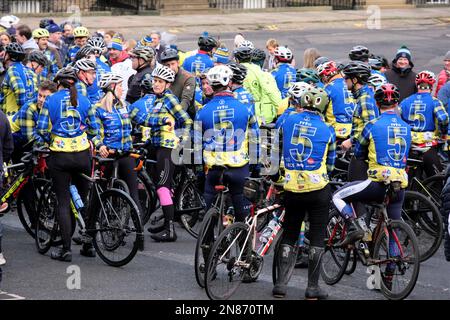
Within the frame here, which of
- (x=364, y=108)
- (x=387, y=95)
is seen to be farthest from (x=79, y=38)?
(x=387, y=95)

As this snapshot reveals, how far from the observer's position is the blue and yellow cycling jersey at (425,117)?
13.8m

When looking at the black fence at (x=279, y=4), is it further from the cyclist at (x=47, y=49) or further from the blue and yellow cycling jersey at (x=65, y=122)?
the blue and yellow cycling jersey at (x=65, y=122)

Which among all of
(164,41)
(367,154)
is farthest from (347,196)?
(164,41)

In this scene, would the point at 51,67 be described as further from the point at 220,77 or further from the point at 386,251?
the point at 386,251

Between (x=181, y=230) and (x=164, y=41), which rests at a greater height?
(x=164, y=41)

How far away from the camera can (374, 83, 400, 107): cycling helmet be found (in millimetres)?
A: 11086

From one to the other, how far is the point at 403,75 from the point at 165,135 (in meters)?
4.43

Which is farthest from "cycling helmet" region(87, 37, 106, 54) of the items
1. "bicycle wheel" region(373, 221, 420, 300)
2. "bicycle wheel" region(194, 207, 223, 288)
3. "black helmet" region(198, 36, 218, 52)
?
"bicycle wheel" region(373, 221, 420, 300)

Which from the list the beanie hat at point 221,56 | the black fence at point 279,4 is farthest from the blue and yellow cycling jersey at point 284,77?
the black fence at point 279,4

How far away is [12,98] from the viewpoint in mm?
14617

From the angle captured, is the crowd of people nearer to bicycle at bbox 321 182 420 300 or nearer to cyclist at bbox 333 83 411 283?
cyclist at bbox 333 83 411 283

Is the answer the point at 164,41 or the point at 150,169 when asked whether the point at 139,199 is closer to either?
the point at 150,169

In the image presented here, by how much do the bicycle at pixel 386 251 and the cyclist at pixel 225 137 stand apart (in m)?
1.00
